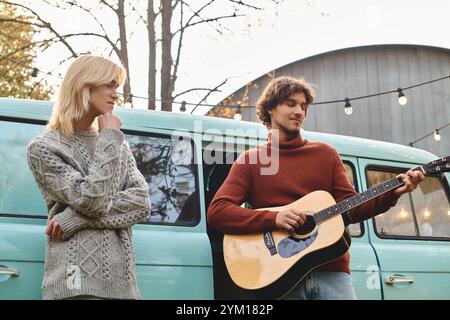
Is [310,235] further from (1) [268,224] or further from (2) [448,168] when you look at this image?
(2) [448,168]

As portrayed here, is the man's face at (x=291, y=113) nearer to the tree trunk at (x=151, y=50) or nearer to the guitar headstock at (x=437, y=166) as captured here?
the guitar headstock at (x=437, y=166)

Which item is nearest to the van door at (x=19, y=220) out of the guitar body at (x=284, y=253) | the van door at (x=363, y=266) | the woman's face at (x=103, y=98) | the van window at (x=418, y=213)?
the woman's face at (x=103, y=98)

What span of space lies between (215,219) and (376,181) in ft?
6.07

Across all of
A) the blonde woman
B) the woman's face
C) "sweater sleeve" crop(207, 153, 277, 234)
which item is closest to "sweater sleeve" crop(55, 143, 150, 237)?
the blonde woman

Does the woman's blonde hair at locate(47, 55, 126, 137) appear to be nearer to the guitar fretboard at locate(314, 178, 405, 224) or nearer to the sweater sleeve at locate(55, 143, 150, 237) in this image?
the sweater sleeve at locate(55, 143, 150, 237)

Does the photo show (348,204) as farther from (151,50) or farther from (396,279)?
(151,50)

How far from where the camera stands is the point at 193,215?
3.96 meters

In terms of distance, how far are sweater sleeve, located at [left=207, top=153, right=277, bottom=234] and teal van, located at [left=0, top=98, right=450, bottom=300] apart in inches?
17.7

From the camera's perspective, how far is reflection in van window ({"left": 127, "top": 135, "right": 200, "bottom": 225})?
3.87 m

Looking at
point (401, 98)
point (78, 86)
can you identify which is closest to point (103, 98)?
point (78, 86)

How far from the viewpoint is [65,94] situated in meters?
2.77

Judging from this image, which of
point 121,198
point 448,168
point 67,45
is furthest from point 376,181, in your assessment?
point 67,45
